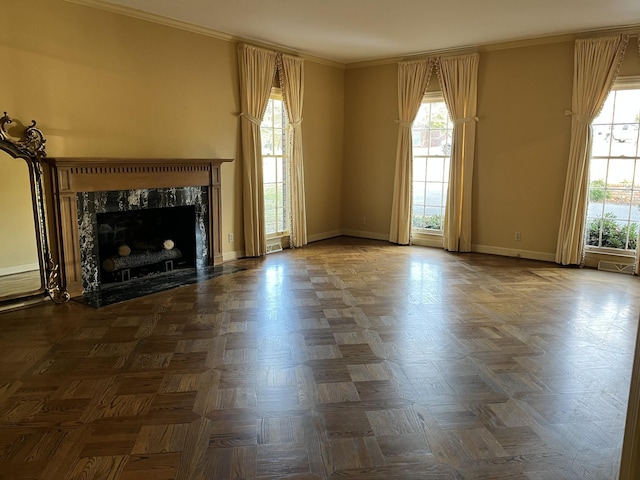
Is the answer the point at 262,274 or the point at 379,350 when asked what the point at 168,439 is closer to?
the point at 379,350

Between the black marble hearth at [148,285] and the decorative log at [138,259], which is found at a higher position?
the decorative log at [138,259]

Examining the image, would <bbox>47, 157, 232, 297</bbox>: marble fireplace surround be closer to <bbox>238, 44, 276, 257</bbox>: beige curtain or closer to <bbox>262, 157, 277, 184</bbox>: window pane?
<bbox>238, 44, 276, 257</bbox>: beige curtain

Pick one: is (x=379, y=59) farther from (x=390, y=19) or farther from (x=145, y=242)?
(x=145, y=242)

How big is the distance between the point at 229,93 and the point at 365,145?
2692mm

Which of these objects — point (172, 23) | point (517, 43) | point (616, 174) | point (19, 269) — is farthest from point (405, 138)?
point (19, 269)

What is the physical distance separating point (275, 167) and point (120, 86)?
2.46 m

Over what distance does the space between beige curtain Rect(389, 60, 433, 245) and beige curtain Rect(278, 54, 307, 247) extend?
4.85 ft

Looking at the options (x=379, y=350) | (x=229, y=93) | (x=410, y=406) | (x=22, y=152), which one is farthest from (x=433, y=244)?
(x=22, y=152)

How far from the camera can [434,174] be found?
7.18m

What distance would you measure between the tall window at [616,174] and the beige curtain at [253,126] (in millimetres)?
4171

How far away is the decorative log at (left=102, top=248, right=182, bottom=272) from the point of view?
16.1 feet

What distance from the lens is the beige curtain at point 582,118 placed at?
18.0 ft

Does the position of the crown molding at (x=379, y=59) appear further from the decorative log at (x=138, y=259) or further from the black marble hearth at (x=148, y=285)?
the black marble hearth at (x=148, y=285)

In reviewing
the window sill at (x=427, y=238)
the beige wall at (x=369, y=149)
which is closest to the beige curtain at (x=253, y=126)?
the beige wall at (x=369, y=149)
